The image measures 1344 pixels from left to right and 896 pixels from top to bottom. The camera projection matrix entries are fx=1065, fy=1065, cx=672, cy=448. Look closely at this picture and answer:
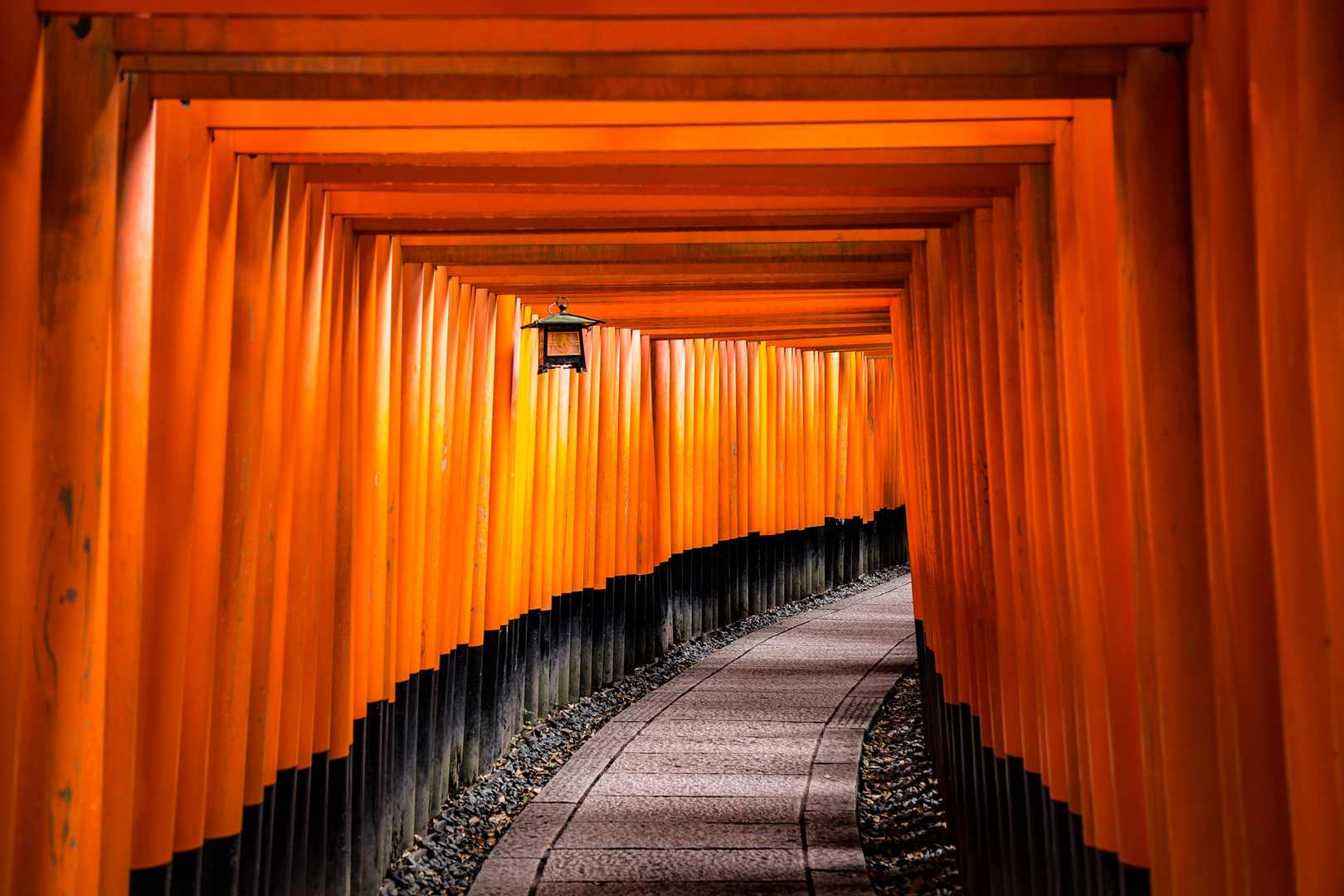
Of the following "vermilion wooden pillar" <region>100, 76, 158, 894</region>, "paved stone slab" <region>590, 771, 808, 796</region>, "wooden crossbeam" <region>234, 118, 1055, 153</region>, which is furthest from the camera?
"paved stone slab" <region>590, 771, 808, 796</region>

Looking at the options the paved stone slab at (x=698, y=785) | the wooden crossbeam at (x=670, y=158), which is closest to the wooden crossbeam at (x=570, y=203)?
the wooden crossbeam at (x=670, y=158)

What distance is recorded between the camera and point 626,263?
20.7ft

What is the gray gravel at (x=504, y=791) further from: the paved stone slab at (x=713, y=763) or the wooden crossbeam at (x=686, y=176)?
the wooden crossbeam at (x=686, y=176)

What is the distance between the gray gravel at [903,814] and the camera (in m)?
5.68

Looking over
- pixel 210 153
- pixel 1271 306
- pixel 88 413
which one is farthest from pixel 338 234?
pixel 1271 306

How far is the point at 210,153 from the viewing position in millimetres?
3557

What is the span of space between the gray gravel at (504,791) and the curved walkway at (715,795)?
0.23 metres

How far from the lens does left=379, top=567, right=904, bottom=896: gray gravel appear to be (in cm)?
573

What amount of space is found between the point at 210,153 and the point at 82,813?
2.09m

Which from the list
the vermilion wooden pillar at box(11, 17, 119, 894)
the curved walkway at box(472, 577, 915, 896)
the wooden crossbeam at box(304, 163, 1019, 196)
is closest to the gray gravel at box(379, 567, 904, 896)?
the curved walkway at box(472, 577, 915, 896)

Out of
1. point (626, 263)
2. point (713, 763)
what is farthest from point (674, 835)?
point (626, 263)

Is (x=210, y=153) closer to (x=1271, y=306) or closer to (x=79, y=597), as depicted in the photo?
(x=79, y=597)

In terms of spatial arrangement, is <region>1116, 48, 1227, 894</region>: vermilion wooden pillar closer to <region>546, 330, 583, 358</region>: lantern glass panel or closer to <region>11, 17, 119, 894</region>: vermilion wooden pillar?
<region>11, 17, 119, 894</region>: vermilion wooden pillar

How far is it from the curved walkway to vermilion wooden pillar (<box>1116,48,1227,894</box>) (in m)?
2.88
